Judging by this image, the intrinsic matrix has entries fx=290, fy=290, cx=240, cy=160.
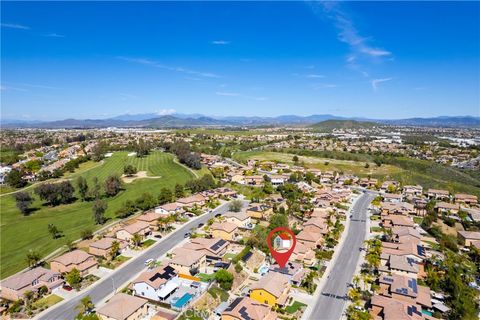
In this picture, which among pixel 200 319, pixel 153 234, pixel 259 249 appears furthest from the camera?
pixel 153 234

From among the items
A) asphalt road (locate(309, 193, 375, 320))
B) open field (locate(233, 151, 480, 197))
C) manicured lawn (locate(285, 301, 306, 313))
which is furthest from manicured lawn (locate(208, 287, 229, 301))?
open field (locate(233, 151, 480, 197))

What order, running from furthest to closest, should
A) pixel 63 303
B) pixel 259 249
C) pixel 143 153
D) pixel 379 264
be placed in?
pixel 143 153 → pixel 259 249 → pixel 379 264 → pixel 63 303

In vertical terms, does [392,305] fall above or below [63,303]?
above

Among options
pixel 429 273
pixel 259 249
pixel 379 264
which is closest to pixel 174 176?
pixel 259 249

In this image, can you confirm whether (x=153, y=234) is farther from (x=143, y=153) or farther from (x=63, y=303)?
(x=143, y=153)

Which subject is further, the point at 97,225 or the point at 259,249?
the point at 97,225

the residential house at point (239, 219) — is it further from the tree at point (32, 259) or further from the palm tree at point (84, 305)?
the tree at point (32, 259)

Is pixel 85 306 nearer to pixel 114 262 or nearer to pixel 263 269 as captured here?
pixel 114 262
